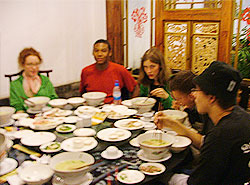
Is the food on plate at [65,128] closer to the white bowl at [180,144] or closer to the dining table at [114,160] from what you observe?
the dining table at [114,160]

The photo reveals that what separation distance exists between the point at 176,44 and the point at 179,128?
1.98m

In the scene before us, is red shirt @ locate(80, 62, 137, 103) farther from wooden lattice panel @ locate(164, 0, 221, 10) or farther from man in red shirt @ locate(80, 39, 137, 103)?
wooden lattice panel @ locate(164, 0, 221, 10)

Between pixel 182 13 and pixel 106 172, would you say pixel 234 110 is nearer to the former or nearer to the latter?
pixel 106 172

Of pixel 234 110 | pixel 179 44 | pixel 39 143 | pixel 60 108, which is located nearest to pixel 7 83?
pixel 60 108

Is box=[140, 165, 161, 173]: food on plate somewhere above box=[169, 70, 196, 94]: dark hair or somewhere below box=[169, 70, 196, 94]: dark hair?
below

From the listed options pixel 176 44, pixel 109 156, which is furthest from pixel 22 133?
pixel 176 44

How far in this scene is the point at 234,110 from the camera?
59.9 inches

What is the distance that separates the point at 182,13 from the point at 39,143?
8.23ft

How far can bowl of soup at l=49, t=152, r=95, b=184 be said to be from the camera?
1.44 meters

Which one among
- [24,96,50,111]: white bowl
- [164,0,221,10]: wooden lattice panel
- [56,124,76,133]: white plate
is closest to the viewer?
[56,124,76,133]: white plate

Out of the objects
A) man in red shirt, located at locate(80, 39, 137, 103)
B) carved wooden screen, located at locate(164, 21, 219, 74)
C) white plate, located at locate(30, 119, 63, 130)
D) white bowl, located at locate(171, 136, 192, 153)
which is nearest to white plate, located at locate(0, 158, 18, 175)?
white plate, located at locate(30, 119, 63, 130)

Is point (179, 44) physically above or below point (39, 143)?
above

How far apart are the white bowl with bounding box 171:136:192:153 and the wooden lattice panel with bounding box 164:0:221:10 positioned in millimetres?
2070

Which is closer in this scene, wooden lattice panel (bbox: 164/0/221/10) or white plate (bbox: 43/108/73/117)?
white plate (bbox: 43/108/73/117)
